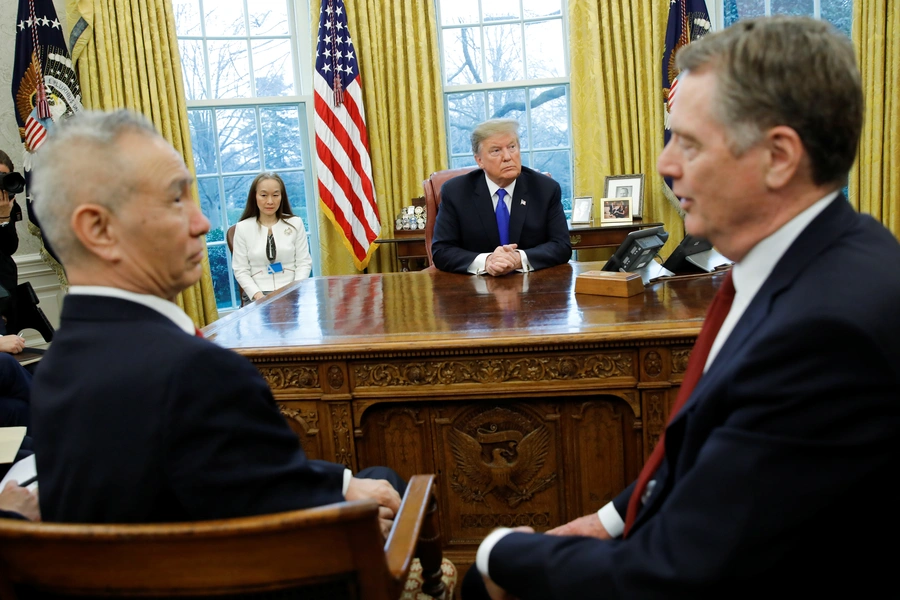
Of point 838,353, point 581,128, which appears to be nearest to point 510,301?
point 838,353

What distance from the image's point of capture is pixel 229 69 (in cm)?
598

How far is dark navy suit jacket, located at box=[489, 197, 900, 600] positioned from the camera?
0.88 m

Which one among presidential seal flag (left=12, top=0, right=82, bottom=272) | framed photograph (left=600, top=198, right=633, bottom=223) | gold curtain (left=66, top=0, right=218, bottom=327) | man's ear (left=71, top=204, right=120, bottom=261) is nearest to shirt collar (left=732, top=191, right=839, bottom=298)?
man's ear (left=71, top=204, right=120, bottom=261)

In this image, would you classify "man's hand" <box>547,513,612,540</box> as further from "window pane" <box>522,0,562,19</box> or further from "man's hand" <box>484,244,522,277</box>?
"window pane" <box>522,0,562,19</box>

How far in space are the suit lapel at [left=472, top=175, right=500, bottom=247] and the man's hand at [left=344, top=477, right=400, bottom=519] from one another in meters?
2.36

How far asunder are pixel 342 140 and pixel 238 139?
0.96 m

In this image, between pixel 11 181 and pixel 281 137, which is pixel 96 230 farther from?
pixel 281 137

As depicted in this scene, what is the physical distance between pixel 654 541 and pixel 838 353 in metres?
0.32

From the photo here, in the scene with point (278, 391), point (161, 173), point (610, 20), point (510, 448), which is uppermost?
point (610, 20)

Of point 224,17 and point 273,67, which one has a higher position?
point 224,17

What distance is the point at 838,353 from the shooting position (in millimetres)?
879

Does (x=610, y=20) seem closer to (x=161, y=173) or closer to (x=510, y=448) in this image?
(x=510, y=448)

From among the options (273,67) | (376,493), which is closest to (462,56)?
(273,67)

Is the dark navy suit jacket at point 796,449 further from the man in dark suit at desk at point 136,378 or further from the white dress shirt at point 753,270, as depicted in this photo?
the man in dark suit at desk at point 136,378
